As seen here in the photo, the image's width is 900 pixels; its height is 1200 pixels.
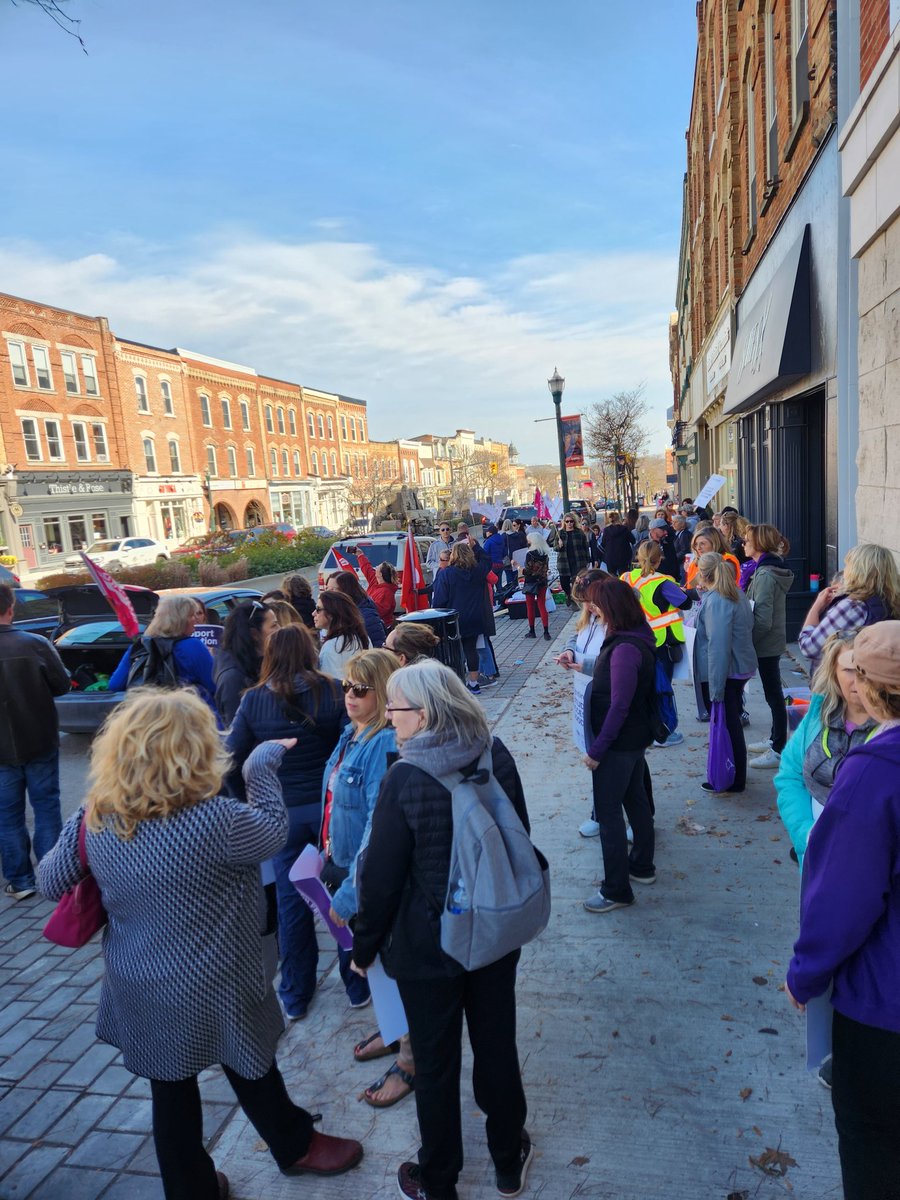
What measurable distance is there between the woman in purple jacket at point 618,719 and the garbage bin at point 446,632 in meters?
3.35

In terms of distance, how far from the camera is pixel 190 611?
515cm

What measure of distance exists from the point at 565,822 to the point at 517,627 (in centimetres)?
870

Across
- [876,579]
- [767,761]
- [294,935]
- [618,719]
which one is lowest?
[767,761]

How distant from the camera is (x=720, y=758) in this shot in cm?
562

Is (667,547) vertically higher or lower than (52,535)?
lower

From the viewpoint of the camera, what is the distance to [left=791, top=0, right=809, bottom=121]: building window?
892 cm

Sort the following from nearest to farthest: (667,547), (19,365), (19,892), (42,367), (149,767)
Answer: (149,767), (19,892), (667,547), (19,365), (42,367)

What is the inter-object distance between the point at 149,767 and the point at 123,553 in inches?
1282

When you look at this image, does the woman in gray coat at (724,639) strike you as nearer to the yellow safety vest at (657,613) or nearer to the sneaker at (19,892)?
the yellow safety vest at (657,613)

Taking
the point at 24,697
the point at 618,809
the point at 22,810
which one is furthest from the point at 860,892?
the point at 22,810

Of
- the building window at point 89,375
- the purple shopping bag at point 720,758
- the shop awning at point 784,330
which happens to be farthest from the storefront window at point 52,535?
the purple shopping bag at point 720,758

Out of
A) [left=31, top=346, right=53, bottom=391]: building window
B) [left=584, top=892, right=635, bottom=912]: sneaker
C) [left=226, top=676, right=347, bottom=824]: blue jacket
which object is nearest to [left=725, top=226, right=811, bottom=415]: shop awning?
[left=584, top=892, right=635, bottom=912]: sneaker

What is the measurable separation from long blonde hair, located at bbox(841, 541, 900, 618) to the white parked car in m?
28.2

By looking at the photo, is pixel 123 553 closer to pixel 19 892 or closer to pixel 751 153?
pixel 751 153
